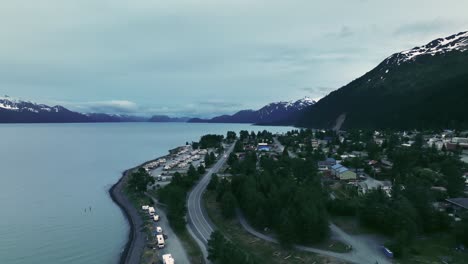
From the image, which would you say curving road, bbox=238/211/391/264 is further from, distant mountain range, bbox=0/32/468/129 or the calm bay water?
distant mountain range, bbox=0/32/468/129

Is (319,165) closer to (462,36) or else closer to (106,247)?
(106,247)

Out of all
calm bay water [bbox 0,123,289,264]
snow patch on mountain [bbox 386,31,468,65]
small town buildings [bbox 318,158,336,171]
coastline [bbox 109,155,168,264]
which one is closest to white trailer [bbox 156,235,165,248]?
coastline [bbox 109,155,168,264]

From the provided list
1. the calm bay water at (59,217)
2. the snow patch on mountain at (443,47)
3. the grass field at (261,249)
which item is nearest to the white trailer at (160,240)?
the calm bay water at (59,217)

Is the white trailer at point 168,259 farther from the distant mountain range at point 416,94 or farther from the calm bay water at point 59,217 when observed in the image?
the distant mountain range at point 416,94

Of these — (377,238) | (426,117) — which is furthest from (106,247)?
(426,117)

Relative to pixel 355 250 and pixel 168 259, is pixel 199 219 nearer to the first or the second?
pixel 168 259
